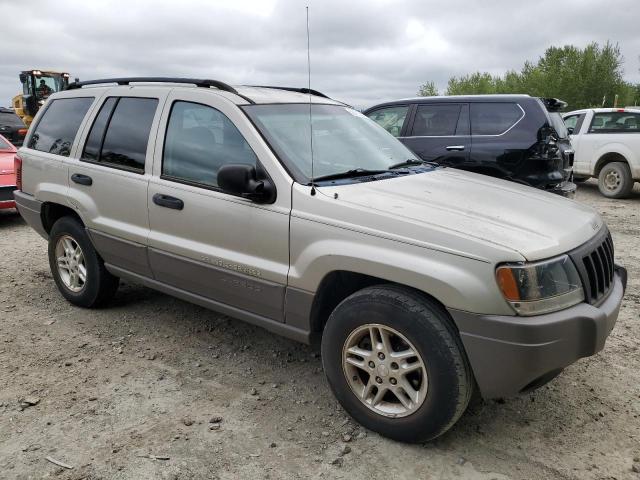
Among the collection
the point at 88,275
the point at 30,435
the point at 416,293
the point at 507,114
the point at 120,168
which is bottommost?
the point at 30,435

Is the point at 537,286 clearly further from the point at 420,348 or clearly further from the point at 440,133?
the point at 440,133

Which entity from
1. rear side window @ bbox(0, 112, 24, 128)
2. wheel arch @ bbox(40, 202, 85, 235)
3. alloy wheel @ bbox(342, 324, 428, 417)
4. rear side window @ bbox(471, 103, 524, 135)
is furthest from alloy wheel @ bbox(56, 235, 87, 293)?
rear side window @ bbox(0, 112, 24, 128)

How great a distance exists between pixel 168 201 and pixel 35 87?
2275 centimetres

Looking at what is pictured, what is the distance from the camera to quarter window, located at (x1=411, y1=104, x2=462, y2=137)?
302 inches

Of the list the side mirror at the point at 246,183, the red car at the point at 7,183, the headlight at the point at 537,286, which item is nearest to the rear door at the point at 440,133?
the side mirror at the point at 246,183

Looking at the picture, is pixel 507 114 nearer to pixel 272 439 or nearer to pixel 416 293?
pixel 416 293

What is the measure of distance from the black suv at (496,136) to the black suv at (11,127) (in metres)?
11.5

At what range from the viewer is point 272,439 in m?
2.91

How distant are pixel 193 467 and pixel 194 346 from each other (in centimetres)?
144

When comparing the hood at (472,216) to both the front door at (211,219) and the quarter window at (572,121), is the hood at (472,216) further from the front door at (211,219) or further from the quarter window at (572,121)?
the quarter window at (572,121)

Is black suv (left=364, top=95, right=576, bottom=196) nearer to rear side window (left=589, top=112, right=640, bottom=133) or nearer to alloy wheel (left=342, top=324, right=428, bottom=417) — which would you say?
rear side window (left=589, top=112, right=640, bottom=133)

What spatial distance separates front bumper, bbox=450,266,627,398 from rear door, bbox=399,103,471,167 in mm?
5174

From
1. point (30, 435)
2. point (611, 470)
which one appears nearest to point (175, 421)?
point (30, 435)

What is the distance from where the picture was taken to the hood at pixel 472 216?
2531 millimetres
